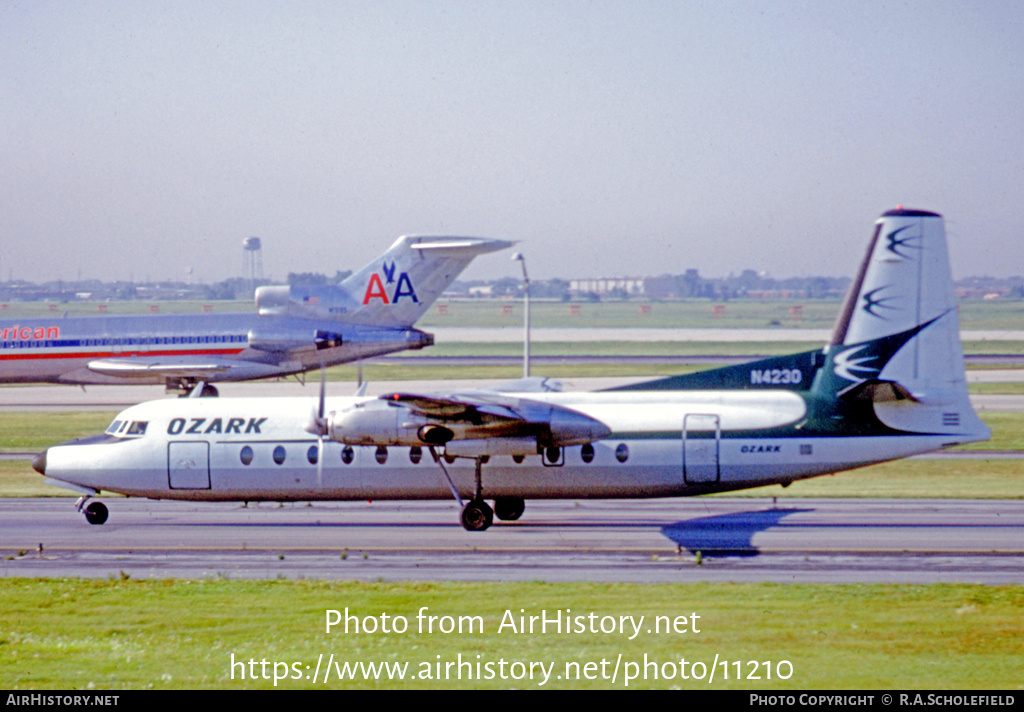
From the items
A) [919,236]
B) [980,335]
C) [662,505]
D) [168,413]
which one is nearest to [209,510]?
[168,413]

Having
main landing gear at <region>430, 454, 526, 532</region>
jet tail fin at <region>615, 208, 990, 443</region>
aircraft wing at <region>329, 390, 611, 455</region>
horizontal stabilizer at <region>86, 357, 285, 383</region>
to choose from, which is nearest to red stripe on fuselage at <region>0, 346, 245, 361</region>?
horizontal stabilizer at <region>86, 357, 285, 383</region>

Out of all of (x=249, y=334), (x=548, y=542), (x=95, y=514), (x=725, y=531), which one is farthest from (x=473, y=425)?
(x=249, y=334)

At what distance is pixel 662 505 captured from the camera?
3041 centimetres

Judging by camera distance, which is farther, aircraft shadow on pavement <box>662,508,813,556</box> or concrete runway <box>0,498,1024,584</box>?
aircraft shadow on pavement <box>662,508,813,556</box>

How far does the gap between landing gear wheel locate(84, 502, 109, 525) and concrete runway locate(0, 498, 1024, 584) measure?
34cm

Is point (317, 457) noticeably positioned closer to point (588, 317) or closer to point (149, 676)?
point (149, 676)

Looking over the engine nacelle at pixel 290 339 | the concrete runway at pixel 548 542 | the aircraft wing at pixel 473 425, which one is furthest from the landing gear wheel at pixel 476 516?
the engine nacelle at pixel 290 339

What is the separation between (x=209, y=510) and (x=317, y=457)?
5954mm

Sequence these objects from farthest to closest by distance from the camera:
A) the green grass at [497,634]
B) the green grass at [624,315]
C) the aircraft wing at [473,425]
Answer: the green grass at [624,315] → the aircraft wing at [473,425] → the green grass at [497,634]

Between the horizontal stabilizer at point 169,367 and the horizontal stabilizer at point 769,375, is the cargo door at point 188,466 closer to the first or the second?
the horizontal stabilizer at point 769,375

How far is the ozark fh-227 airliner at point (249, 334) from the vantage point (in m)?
49.5

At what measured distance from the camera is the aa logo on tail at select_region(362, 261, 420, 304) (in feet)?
162

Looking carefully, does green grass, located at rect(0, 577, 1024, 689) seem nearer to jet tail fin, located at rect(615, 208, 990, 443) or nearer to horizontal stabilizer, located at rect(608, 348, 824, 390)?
jet tail fin, located at rect(615, 208, 990, 443)

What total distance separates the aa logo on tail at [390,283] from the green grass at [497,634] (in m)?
29.3
